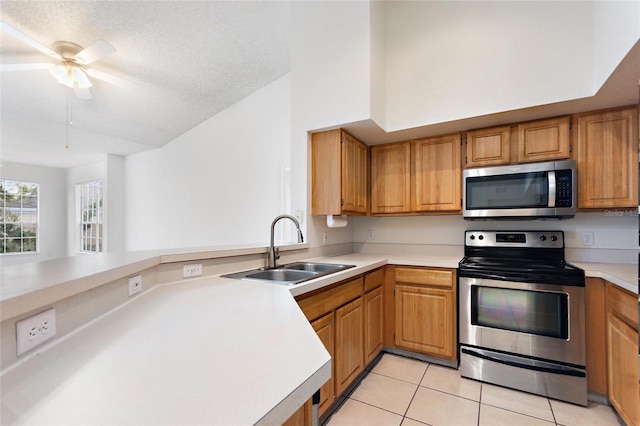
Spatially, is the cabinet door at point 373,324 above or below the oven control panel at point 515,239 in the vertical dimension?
below

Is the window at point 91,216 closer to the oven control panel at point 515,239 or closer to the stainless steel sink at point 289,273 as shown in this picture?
the stainless steel sink at point 289,273

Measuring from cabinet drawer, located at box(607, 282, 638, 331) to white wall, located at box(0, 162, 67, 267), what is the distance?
9568mm

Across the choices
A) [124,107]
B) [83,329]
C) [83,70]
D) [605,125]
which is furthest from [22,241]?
[605,125]

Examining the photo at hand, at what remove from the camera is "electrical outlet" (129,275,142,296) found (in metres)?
1.20

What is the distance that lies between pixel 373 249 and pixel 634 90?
235 cm

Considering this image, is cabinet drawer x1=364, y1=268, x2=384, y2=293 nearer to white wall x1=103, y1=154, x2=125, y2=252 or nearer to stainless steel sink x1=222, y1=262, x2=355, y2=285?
stainless steel sink x1=222, y1=262, x2=355, y2=285

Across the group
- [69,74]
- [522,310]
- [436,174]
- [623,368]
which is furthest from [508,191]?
[69,74]

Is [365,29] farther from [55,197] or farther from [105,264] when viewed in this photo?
[55,197]

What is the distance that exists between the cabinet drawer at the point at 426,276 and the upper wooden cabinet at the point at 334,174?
26.9 inches

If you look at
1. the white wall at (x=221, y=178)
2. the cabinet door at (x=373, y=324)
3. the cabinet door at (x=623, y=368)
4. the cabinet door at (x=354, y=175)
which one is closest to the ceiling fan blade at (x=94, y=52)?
the white wall at (x=221, y=178)

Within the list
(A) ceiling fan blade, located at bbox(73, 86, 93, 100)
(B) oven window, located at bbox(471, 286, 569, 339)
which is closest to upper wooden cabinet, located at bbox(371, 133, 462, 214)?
(B) oven window, located at bbox(471, 286, 569, 339)

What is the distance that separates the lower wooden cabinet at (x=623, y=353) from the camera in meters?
1.56

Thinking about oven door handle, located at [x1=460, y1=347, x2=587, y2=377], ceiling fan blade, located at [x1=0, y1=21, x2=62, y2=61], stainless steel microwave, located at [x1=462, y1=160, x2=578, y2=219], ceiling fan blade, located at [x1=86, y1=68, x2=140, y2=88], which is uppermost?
ceiling fan blade, located at [x1=86, y1=68, x2=140, y2=88]

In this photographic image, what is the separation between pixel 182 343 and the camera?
77 centimetres
